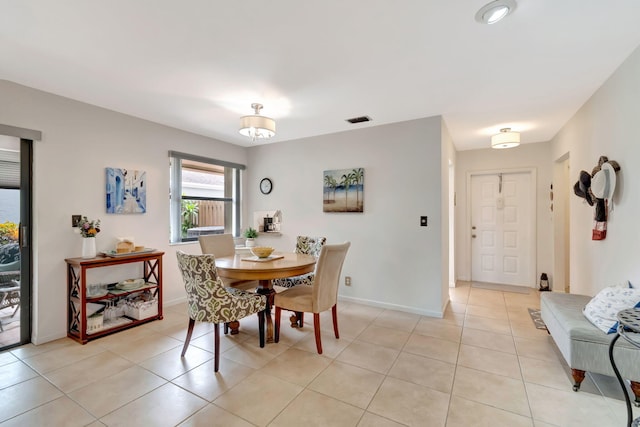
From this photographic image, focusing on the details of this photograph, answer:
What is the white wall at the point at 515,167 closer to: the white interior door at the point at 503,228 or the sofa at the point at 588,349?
the white interior door at the point at 503,228

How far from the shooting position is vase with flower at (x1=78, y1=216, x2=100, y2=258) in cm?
290

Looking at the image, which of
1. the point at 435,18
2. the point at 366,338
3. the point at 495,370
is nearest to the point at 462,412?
the point at 495,370

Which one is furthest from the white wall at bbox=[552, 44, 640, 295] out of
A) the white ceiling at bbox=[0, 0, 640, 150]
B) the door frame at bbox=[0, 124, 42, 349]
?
the door frame at bbox=[0, 124, 42, 349]

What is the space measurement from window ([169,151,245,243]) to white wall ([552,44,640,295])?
455cm

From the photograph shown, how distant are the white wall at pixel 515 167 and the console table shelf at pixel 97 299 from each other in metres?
4.81

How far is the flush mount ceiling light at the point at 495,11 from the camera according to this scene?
1565 mm

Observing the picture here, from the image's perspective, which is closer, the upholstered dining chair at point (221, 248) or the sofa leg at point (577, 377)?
the sofa leg at point (577, 377)

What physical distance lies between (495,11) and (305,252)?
9.35 ft

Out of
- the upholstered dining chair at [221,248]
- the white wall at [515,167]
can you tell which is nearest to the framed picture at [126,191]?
the upholstered dining chair at [221,248]

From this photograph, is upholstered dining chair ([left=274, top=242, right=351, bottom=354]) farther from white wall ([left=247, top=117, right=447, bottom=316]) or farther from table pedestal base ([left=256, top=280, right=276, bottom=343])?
white wall ([left=247, top=117, right=447, bottom=316])

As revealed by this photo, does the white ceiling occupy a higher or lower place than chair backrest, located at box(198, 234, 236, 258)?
higher

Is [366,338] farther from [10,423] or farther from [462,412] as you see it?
[10,423]

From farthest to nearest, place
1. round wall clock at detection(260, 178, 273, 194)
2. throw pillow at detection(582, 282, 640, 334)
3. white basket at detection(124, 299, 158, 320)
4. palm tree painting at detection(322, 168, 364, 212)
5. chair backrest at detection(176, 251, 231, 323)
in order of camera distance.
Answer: round wall clock at detection(260, 178, 273, 194)
palm tree painting at detection(322, 168, 364, 212)
white basket at detection(124, 299, 158, 320)
chair backrest at detection(176, 251, 231, 323)
throw pillow at detection(582, 282, 640, 334)

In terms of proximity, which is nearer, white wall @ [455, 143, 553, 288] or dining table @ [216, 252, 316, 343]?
dining table @ [216, 252, 316, 343]
